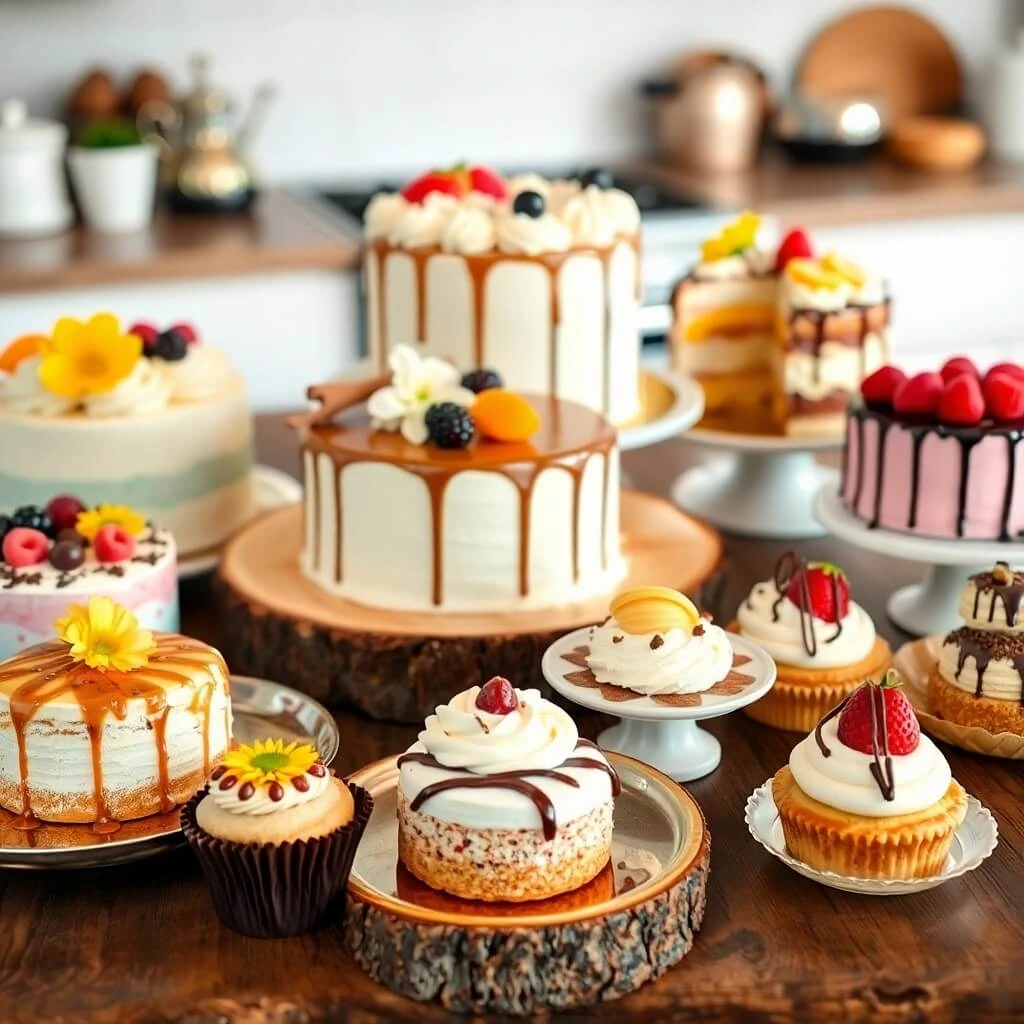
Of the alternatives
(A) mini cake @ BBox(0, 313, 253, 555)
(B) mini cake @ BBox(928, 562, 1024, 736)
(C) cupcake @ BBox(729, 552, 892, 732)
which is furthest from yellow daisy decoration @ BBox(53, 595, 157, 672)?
(B) mini cake @ BBox(928, 562, 1024, 736)

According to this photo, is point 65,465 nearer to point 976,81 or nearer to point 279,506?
point 279,506

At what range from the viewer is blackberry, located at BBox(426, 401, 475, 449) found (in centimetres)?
185

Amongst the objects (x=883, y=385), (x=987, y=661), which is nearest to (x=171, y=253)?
(x=883, y=385)

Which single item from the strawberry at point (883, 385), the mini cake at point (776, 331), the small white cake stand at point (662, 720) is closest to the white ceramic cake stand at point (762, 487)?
the mini cake at point (776, 331)

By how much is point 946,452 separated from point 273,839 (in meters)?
0.93

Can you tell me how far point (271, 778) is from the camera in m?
1.37

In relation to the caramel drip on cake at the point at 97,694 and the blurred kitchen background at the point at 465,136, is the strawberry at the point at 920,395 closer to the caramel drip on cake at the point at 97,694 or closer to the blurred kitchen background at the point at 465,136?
the caramel drip on cake at the point at 97,694

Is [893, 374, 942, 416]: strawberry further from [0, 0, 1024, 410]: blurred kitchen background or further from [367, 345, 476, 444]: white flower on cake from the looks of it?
[0, 0, 1024, 410]: blurred kitchen background

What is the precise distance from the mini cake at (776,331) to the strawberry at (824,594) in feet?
2.08

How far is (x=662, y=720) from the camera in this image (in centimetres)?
162

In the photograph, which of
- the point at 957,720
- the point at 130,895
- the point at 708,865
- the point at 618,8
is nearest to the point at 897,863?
the point at 708,865

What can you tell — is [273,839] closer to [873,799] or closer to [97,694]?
[97,694]

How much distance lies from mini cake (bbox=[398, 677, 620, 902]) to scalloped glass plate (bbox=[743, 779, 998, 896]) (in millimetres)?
181

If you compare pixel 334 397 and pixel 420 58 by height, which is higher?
pixel 420 58
